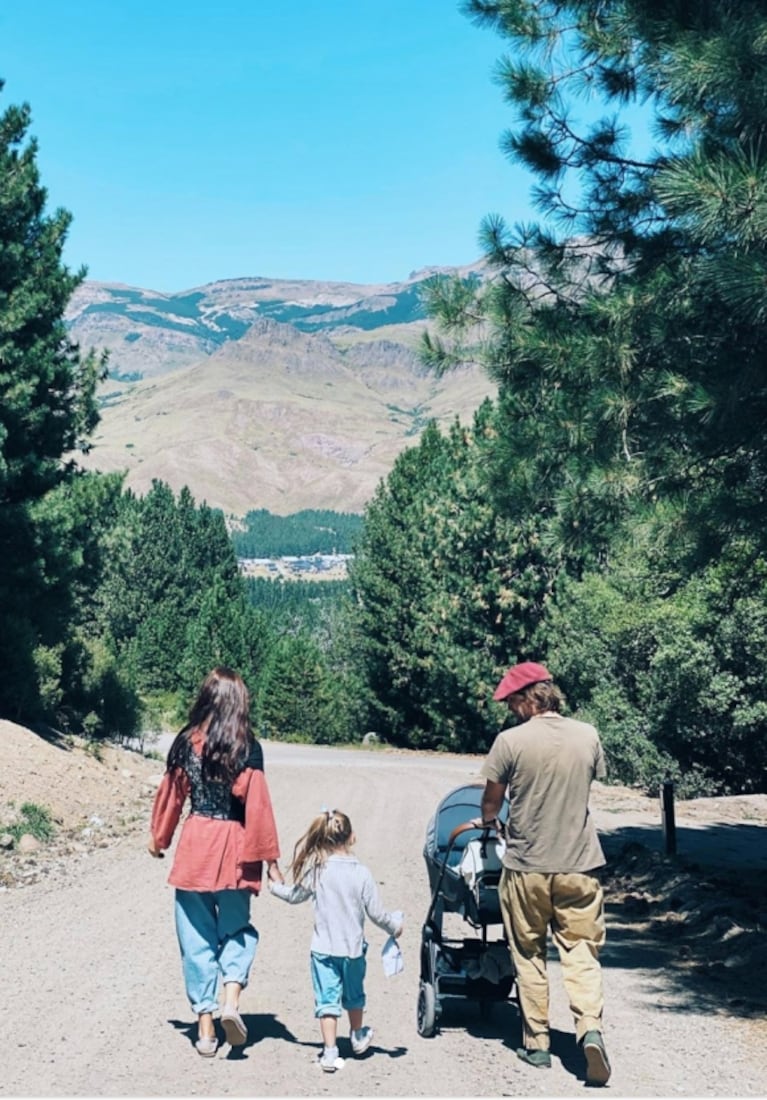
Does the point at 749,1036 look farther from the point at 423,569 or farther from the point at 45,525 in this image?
the point at 423,569

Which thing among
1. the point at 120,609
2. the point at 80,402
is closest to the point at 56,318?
the point at 80,402

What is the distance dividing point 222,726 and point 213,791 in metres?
0.36

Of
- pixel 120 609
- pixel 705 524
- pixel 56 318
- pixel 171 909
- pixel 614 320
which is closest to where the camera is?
pixel 614 320

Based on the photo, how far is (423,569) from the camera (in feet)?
147

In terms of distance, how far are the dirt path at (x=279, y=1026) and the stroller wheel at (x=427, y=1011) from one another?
0.06 m

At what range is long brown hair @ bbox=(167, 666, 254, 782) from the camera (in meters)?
6.01

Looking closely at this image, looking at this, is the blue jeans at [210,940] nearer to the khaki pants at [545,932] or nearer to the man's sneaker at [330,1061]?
the man's sneaker at [330,1061]

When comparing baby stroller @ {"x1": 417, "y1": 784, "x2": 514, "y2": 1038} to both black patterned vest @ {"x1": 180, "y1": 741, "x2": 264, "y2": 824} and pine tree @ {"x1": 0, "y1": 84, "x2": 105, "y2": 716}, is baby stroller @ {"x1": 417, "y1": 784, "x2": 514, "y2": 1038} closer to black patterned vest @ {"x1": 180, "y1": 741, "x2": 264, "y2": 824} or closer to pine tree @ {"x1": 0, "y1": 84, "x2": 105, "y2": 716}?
black patterned vest @ {"x1": 180, "y1": 741, "x2": 264, "y2": 824}

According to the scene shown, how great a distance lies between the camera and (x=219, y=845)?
19.7 ft

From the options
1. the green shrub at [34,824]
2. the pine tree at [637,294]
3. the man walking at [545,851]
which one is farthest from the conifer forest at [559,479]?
the green shrub at [34,824]

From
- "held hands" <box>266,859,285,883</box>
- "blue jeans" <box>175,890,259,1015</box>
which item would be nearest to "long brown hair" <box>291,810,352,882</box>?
"held hands" <box>266,859,285,883</box>

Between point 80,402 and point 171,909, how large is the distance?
53.7ft

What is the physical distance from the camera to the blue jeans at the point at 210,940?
6.09m

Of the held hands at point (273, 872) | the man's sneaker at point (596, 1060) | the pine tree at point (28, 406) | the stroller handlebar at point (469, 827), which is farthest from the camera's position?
the pine tree at point (28, 406)
